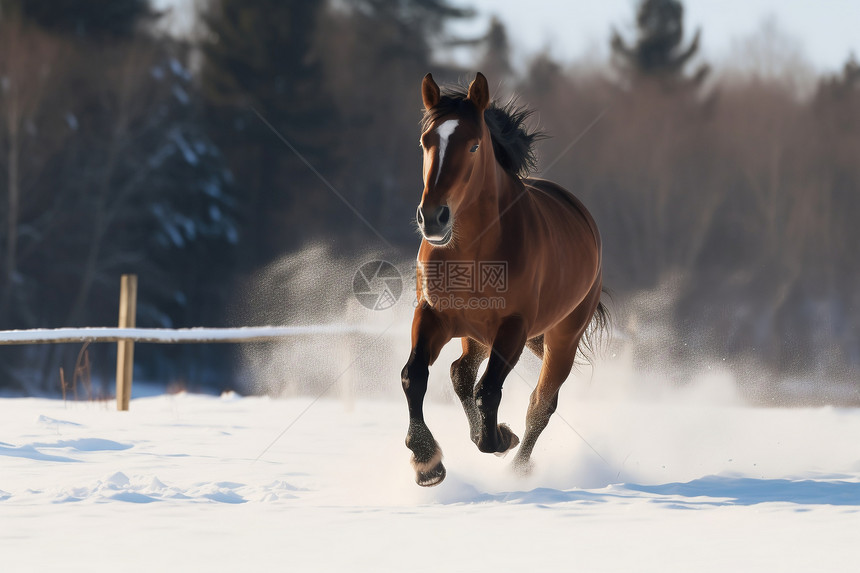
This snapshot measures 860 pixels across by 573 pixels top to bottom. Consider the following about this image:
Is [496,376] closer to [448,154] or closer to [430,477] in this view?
[430,477]

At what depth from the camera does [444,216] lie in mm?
4367

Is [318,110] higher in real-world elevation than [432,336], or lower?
higher

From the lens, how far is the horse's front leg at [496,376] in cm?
476

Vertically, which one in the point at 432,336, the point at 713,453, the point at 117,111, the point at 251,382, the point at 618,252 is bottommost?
the point at 713,453

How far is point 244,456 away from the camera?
6.33 m

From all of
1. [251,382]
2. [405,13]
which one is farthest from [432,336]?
[405,13]

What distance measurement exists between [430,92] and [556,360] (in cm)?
228

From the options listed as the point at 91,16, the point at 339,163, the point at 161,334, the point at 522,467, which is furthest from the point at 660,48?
the point at 522,467

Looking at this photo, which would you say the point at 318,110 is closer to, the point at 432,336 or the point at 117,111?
the point at 117,111

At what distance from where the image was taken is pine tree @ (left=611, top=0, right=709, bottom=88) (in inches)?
1155

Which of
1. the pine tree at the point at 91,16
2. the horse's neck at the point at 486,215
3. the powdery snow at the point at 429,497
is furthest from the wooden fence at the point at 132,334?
the pine tree at the point at 91,16

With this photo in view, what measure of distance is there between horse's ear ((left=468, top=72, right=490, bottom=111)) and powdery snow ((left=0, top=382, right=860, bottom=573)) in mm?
1949

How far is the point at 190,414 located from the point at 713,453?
492cm

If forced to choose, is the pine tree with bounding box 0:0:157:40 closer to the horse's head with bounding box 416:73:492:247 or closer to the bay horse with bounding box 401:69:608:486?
the bay horse with bounding box 401:69:608:486
